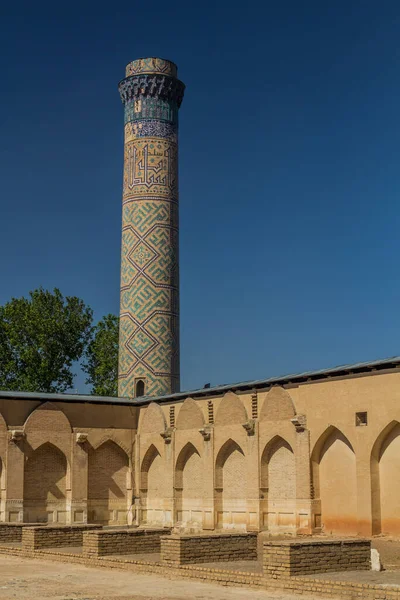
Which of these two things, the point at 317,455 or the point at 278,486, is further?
the point at 278,486

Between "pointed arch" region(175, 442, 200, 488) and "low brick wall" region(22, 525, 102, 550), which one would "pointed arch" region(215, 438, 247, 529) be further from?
"low brick wall" region(22, 525, 102, 550)

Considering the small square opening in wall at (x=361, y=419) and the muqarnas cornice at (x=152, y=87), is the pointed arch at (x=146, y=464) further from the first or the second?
the muqarnas cornice at (x=152, y=87)

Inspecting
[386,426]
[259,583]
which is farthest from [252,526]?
[259,583]

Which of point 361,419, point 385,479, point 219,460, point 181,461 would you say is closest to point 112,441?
point 181,461

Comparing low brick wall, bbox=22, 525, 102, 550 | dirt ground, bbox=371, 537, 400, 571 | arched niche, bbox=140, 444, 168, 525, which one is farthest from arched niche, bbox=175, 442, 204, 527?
low brick wall, bbox=22, 525, 102, 550

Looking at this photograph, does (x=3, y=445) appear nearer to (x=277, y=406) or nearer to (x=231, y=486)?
(x=231, y=486)

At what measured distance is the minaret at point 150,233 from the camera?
2717cm

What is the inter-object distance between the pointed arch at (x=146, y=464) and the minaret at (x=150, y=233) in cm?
296

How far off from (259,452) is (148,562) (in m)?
8.27

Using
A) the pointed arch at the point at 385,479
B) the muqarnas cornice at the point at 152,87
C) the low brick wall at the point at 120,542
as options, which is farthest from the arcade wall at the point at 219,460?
the muqarnas cornice at the point at 152,87

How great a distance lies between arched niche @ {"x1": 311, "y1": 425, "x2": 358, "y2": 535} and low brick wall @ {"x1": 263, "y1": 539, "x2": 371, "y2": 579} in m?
6.49

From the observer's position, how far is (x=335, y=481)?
706 inches

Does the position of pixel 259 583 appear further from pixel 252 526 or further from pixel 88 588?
pixel 252 526

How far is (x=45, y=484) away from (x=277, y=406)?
273 inches
